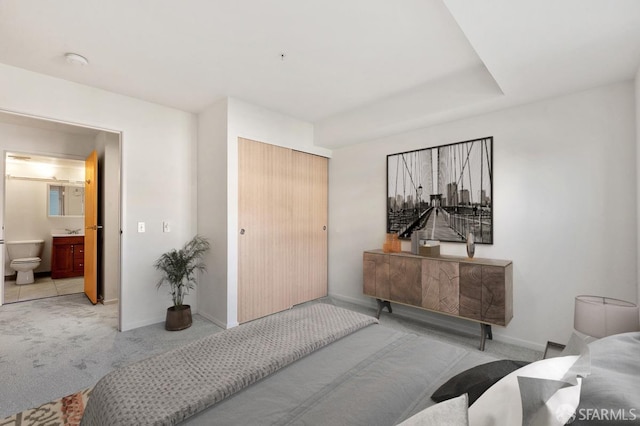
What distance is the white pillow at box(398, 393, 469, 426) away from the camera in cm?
68

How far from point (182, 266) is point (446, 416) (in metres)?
3.16

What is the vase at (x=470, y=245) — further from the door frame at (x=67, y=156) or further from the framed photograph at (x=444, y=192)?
the door frame at (x=67, y=156)

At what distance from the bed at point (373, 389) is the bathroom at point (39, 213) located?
528 cm

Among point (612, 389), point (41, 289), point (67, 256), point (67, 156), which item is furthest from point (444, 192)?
point (67, 256)

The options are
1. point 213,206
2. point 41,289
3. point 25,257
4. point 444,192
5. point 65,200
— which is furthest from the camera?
point 65,200

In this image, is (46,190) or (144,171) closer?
(144,171)

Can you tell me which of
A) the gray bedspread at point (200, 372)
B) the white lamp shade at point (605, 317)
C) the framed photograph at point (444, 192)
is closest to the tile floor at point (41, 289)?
the gray bedspread at point (200, 372)

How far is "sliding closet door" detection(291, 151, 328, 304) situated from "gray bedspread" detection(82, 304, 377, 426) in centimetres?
233

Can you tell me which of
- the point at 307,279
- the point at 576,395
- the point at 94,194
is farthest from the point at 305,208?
the point at 576,395

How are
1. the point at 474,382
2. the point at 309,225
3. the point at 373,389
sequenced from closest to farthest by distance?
the point at 474,382
the point at 373,389
the point at 309,225

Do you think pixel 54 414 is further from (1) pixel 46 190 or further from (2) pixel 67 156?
(1) pixel 46 190

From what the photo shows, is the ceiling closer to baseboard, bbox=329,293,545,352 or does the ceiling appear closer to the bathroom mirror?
baseboard, bbox=329,293,545,352

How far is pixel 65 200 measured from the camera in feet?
19.8

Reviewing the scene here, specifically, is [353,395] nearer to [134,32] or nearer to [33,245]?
[134,32]
